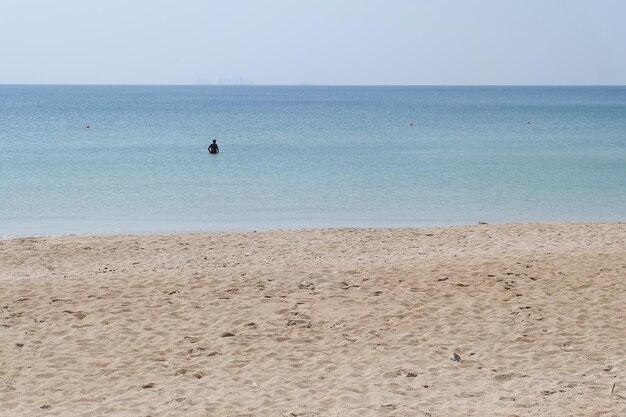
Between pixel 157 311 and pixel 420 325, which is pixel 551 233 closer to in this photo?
pixel 420 325

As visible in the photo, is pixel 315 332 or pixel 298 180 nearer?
pixel 315 332

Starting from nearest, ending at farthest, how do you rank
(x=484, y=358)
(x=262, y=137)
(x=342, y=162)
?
(x=484, y=358) < (x=342, y=162) < (x=262, y=137)

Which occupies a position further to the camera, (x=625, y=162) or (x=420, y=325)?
(x=625, y=162)

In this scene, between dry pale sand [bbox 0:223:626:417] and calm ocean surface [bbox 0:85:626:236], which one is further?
calm ocean surface [bbox 0:85:626:236]

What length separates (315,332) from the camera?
9500mm

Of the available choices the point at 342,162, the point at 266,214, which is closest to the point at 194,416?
the point at 266,214

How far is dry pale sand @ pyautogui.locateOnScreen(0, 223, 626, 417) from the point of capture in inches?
290

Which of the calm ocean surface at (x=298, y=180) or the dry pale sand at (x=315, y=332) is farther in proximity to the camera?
the calm ocean surface at (x=298, y=180)

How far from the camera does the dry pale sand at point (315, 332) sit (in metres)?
7.37

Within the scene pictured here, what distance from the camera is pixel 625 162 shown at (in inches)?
1519

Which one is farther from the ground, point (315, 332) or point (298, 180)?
point (298, 180)

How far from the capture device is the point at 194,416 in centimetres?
691

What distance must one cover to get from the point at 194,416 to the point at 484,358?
3.27 metres

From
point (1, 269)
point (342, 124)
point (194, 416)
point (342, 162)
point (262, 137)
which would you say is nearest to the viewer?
point (194, 416)
